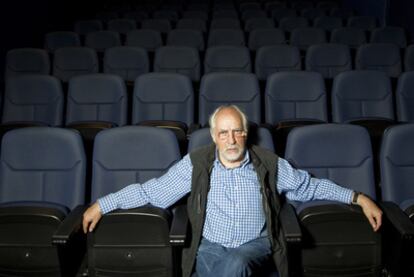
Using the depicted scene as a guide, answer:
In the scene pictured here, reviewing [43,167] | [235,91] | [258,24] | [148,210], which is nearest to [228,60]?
[235,91]

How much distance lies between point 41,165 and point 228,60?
1489 mm

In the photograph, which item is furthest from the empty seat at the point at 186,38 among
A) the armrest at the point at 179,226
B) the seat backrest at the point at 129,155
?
the armrest at the point at 179,226

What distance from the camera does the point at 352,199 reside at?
3.92ft

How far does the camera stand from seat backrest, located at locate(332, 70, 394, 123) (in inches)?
82.4

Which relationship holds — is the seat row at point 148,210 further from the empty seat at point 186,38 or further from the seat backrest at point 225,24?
the seat backrest at point 225,24

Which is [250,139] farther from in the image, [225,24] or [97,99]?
[225,24]

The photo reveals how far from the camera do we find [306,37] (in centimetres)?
323

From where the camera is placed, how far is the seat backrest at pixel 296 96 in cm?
206

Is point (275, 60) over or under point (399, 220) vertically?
over

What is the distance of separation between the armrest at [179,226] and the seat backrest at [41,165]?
1.31ft

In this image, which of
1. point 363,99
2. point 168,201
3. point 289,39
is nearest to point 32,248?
point 168,201

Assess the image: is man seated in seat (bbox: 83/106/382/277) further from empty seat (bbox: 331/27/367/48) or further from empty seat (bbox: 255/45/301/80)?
empty seat (bbox: 331/27/367/48)

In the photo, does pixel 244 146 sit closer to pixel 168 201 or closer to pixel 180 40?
pixel 168 201

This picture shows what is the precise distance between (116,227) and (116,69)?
168cm
